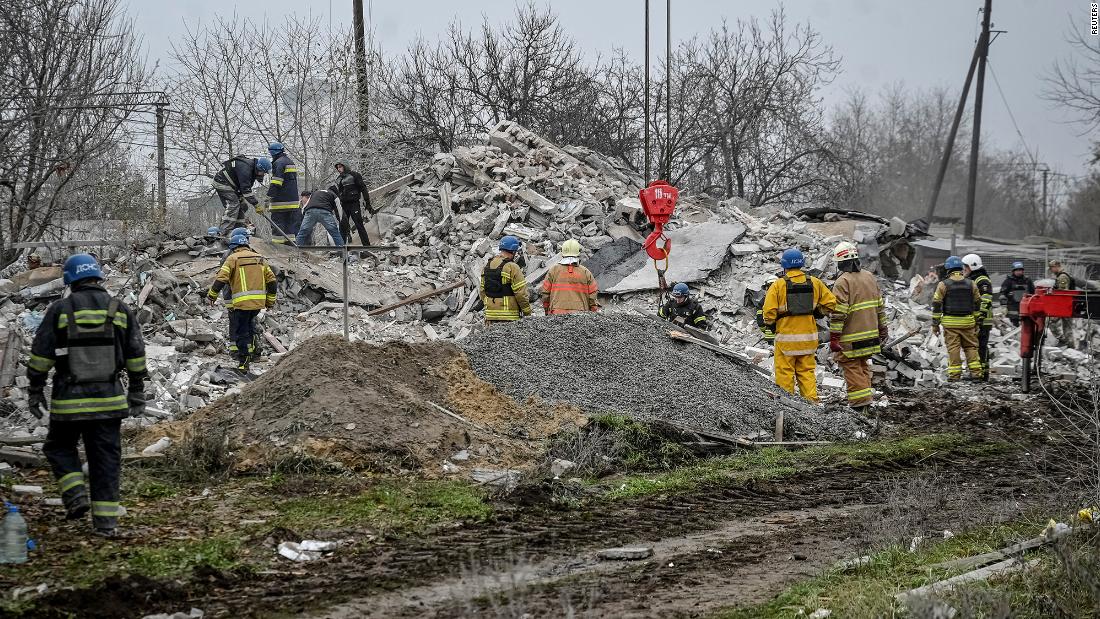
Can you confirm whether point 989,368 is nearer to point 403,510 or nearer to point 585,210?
point 585,210

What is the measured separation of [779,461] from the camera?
9.41 m

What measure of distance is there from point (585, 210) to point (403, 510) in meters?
13.9

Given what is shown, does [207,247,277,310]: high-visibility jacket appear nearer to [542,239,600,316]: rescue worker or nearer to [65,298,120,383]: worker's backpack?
[542,239,600,316]: rescue worker

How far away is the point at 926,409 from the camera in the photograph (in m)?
12.4

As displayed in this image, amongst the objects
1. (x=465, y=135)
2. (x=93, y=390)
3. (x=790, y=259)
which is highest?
(x=465, y=135)

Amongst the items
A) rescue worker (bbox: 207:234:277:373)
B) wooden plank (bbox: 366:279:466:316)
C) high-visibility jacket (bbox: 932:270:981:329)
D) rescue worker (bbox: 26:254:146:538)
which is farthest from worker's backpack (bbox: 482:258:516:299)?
rescue worker (bbox: 26:254:146:538)

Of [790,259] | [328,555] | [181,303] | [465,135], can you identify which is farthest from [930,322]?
[465,135]

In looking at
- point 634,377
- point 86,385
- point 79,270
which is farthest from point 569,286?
point 86,385

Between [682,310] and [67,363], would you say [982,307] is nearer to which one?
[682,310]

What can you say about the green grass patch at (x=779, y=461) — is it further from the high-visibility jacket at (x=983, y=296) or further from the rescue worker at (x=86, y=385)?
the high-visibility jacket at (x=983, y=296)

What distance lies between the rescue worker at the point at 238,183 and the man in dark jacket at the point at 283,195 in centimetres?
43

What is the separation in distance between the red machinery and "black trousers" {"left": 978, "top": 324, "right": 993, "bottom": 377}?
1385 mm

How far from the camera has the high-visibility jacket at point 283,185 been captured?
17000 mm

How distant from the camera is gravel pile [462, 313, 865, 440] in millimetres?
10320
